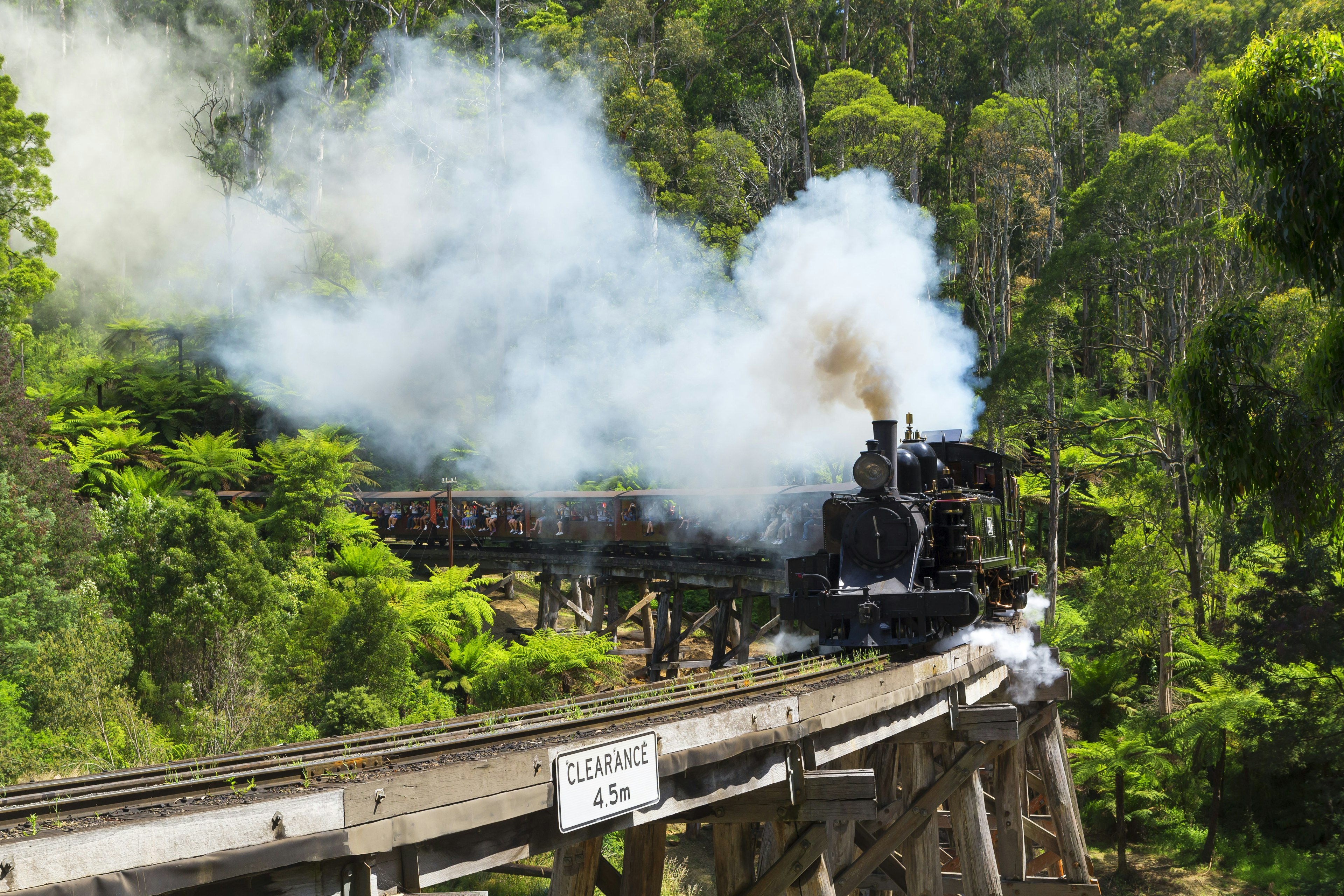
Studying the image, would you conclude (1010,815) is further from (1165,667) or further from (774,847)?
(1165,667)

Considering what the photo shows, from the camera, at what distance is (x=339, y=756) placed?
480 cm

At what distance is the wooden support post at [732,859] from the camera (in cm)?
614

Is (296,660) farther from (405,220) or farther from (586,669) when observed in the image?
(405,220)

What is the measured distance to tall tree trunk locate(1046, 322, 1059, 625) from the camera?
928 inches

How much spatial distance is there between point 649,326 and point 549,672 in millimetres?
16196

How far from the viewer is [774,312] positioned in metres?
26.5

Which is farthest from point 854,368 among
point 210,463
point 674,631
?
point 210,463

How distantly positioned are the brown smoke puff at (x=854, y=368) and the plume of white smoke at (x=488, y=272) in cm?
15

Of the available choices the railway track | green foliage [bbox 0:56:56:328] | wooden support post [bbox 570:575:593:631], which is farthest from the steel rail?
green foliage [bbox 0:56:56:328]

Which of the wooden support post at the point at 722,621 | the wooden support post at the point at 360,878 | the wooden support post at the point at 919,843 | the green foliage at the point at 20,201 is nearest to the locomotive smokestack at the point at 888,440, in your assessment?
the wooden support post at the point at 919,843

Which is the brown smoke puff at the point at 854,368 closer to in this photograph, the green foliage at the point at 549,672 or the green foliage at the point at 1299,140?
the green foliage at the point at 1299,140

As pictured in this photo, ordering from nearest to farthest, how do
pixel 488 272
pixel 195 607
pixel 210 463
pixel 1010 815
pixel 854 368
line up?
1. pixel 1010 815
2. pixel 854 368
3. pixel 195 607
4. pixel 210 463
5. pixel 488 272

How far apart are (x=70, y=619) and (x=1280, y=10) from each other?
3712 centimetres

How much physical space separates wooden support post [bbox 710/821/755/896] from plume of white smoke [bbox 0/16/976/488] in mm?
12574
